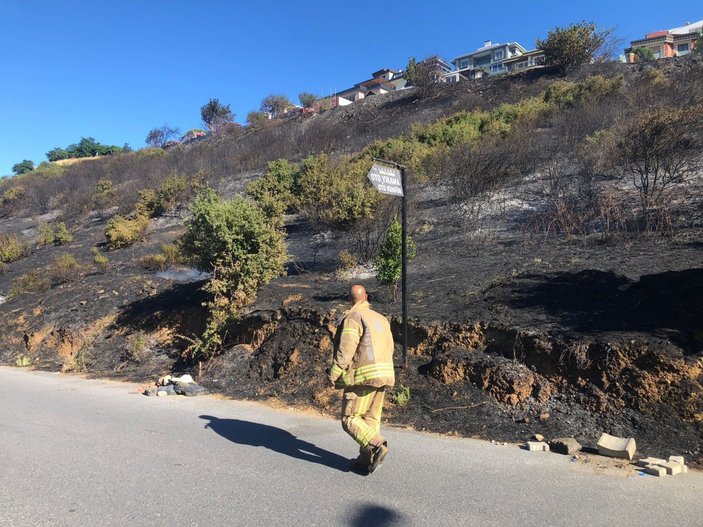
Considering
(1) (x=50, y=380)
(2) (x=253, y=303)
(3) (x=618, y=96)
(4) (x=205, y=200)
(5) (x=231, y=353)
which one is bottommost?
(1) (x=50, y=380)

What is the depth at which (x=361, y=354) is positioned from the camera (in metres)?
4.38

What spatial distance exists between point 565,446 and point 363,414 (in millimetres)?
1969

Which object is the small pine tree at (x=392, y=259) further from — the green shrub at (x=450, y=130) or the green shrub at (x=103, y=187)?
the green shrub at (x=103, y=187)

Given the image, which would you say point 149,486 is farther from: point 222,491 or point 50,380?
point 50,380

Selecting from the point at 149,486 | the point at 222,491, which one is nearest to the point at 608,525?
the point at 222,491

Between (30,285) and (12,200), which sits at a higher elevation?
(12,200)

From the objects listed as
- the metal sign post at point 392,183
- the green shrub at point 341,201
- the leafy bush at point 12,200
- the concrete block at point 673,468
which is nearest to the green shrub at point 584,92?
the green shrub at point 341,201

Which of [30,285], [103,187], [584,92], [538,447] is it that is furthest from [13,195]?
[538,447]

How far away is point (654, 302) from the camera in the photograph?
6402 millimetres

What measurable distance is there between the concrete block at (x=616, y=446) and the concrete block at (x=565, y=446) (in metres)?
0.21

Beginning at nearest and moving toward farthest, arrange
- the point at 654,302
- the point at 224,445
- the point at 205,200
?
the point at 224,445
the point at 654,302
the point at 205,200

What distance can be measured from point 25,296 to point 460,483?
17.2 m

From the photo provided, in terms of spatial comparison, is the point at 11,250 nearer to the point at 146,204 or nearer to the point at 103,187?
the point at 146,204

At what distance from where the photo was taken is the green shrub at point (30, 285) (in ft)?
56.2
